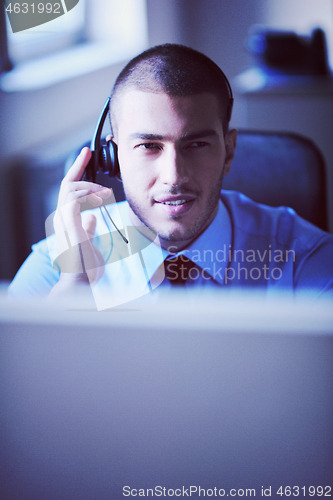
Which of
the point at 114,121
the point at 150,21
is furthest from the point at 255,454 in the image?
the point at 150,21

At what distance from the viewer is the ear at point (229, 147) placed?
0.70 meters

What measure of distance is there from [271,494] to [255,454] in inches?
3.2

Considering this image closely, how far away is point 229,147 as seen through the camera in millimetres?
705

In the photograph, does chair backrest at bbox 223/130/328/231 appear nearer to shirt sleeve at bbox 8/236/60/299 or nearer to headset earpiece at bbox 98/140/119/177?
headset earpiece at bbox 98/140/119/177

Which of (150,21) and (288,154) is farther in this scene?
(288,154)

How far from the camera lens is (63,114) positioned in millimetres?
712

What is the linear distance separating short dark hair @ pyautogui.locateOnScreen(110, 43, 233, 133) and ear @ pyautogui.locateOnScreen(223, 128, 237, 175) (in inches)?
1.6

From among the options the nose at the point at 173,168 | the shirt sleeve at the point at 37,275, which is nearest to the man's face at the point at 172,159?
the nose at the point at 173,168

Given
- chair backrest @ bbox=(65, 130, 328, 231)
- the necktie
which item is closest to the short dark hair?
chair backrest @ bbox=(65, 130, 328, 231)

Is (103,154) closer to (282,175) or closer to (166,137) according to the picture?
(166,137)

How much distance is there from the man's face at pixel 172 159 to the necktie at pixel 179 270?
0.12 feet

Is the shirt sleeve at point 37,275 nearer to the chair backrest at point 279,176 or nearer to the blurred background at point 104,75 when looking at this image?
the blurred background at point 104,75

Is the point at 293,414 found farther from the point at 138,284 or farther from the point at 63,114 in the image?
the point at 63,114

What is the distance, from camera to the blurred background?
670 millimetres
